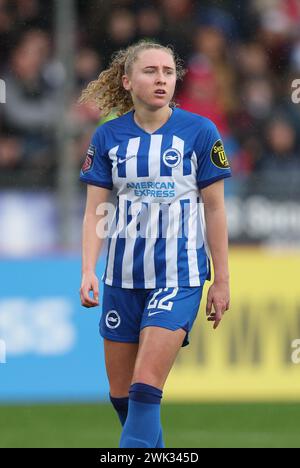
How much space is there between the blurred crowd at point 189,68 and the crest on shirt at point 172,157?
4.61m

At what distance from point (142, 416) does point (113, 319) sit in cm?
51

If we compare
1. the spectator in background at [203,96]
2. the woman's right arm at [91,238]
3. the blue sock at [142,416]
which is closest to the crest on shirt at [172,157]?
the woman's right arm at [91,238]

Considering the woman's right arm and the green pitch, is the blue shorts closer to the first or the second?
the woman's right arm

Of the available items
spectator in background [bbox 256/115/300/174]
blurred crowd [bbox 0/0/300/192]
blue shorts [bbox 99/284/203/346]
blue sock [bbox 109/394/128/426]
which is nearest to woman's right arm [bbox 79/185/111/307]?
blue shorts [bbox 99/284/203/346]

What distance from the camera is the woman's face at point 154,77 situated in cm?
568

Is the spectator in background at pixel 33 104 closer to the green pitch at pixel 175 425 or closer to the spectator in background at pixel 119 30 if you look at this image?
the spectator in background at pixel 119 30

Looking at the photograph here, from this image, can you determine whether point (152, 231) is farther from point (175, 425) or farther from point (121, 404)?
point (175, 425)

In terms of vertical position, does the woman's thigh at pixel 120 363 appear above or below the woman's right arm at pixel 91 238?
below

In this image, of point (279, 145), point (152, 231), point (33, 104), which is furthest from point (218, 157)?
point (279, 145)

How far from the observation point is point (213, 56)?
11.2m

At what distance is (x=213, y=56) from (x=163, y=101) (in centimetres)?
561
